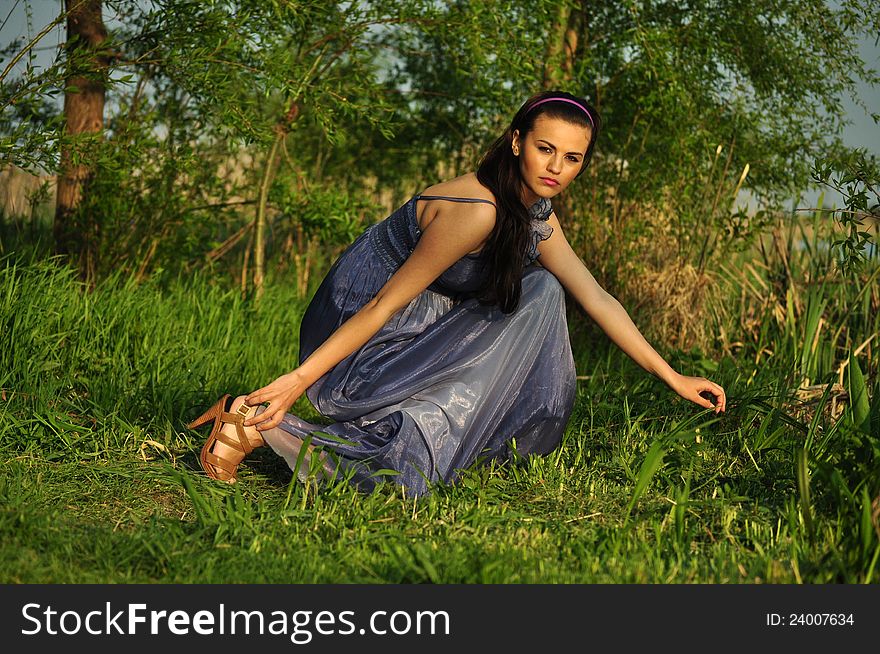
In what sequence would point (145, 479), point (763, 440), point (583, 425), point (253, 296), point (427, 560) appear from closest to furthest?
point (427, 560)
point (145, 479)
point (763, 440)
point (583, 425)
point (253, 296)

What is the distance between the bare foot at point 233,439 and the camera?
9.89 feet

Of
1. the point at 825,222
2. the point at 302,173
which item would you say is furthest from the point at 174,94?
the point at 825,222

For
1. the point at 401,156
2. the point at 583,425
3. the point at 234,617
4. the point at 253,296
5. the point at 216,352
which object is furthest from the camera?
the point at 401,156

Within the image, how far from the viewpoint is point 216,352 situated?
435cm

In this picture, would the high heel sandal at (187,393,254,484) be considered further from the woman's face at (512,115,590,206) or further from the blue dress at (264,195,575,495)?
the woman's face at (512,115,590,206)

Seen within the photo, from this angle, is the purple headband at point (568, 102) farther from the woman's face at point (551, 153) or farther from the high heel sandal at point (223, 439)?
the high heel sandal at point (223, 439)

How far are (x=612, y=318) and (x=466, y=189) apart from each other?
2.08 ft

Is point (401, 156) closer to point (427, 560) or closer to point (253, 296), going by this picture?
point (253, 296)

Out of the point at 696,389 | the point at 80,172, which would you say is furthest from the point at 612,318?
the point at 80,172

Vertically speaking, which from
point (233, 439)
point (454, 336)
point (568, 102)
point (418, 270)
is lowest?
point (233, 439)

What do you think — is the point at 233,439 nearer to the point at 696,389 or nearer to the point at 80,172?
the point at 696,389

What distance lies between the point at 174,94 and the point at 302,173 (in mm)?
770

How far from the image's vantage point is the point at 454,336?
125 inches

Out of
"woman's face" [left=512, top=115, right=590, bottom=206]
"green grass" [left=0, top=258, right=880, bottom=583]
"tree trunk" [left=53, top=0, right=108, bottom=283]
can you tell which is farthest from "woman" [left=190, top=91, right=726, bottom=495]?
"tree trunk" [left=53, top=0, right=108, bottom=283]
